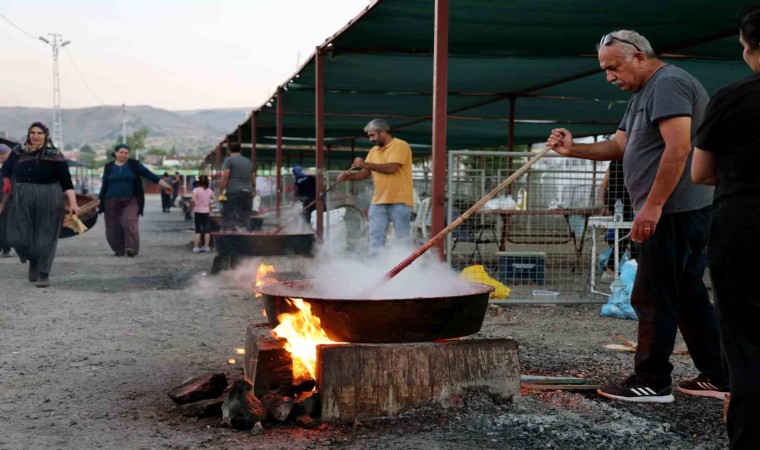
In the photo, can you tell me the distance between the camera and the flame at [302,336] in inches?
147

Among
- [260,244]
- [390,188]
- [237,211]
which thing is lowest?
[260,244]

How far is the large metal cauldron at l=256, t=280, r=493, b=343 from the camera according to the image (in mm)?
3566

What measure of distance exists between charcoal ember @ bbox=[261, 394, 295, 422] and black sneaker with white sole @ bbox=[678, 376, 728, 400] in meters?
2.30

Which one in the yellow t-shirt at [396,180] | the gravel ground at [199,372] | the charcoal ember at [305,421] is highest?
the yellow t-shirt at [396,180]

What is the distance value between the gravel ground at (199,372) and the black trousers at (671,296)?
0.26m

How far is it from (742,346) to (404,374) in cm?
169

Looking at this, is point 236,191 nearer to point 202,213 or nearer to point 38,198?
point 202,213

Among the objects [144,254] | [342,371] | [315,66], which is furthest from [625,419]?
[144,254]

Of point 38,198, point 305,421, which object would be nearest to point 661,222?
point 305,421

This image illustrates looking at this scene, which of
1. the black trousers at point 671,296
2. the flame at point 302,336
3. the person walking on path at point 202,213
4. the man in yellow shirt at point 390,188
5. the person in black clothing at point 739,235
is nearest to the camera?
the person in black clothing at point 739,235

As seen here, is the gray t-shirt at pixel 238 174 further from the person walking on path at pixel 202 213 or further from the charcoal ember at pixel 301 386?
the charcoal ember at pixel 301 386

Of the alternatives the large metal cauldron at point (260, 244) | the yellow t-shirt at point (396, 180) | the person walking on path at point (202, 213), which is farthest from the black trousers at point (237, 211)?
the yellow t-shirt at point (396, 180)

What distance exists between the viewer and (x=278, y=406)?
3.58 meters

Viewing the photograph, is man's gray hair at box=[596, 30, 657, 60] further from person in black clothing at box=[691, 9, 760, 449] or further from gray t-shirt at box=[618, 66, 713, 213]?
person in black clothing at box=[691, 9, 760, 449]
